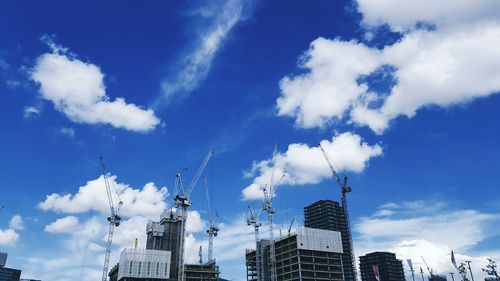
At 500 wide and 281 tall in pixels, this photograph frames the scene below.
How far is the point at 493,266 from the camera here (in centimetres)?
18062

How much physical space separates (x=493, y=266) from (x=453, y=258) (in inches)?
584

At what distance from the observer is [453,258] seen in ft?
620
